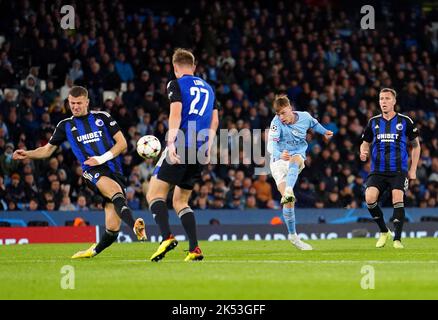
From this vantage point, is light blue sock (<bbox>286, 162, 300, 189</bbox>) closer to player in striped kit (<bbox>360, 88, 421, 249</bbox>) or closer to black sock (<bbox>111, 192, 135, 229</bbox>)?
player in striped kit (<bbox>360, 88, 421, 249</bbox>)

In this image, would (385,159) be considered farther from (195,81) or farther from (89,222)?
(89,222)

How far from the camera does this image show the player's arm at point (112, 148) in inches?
453

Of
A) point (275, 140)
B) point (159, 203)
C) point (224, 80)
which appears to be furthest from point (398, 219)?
point (224, 80)

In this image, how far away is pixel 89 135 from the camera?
1186 centimetres

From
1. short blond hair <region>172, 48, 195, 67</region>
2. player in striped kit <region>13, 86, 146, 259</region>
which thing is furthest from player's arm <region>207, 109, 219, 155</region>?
player in striped kit <region>13, 86, 146, 259</region>

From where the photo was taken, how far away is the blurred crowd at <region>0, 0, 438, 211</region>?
790 inches

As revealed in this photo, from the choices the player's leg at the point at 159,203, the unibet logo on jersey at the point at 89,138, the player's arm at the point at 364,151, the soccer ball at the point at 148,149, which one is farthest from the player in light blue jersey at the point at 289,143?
the player's leg at the point at 159,203

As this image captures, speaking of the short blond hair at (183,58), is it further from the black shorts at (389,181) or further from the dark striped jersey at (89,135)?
the black shorts at (389,181)

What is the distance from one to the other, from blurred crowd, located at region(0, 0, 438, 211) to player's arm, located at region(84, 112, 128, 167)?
746cm

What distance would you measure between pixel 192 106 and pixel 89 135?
1808mm

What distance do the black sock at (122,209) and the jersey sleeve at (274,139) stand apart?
10.4 ft

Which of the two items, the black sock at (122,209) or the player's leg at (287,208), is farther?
the player's leg at (287,208)

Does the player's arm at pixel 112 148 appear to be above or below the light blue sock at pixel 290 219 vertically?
above
